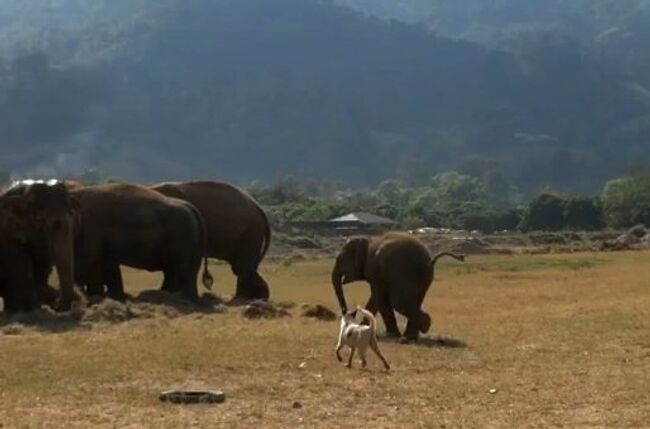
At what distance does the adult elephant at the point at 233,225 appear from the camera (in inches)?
1189

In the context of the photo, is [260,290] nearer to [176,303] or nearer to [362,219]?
[176,303]

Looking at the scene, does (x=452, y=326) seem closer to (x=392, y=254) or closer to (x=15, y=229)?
(x=392, y=254)

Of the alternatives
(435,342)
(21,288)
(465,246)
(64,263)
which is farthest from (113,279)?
(465,246)

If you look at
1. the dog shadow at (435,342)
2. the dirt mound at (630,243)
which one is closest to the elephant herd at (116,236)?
the dog shadow at (435,342)

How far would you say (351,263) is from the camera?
76.5 ft

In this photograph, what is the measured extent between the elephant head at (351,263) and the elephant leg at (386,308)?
32.6 inches

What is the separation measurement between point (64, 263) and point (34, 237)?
1.08 m

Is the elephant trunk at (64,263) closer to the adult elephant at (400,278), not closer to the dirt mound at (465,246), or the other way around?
the adult elephant at (400,278)

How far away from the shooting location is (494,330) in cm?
2327

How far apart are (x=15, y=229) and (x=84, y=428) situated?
36.9 feet

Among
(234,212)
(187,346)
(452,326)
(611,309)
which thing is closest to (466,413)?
(187,346)

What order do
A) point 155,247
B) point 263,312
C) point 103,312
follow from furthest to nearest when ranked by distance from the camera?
point 155,247 < point 263,312 < point 103,312

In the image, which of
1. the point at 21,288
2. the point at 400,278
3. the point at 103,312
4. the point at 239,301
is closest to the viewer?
the point at 400,278

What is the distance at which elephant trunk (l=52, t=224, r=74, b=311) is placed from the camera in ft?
72.6
